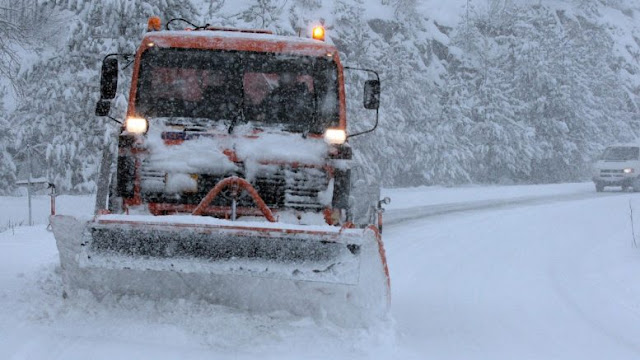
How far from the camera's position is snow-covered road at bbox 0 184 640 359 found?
4.78m

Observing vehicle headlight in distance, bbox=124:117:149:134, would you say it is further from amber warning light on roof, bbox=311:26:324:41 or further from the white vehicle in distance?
the white vehicle in distance

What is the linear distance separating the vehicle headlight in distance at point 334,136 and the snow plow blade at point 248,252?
4.61ft

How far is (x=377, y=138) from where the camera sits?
96.8 ft

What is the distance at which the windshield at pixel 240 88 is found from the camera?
6520 mm

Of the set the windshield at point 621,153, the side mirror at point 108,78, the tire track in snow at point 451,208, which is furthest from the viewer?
the windshield at point 621,153

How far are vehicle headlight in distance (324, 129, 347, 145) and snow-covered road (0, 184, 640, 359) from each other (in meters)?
1.63

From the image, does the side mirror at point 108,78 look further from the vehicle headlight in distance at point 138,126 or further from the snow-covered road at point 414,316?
the snow-covered road at point 414,316

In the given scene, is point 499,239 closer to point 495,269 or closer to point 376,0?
point 495,269

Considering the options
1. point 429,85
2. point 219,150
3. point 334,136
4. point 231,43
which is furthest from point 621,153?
point 219,150

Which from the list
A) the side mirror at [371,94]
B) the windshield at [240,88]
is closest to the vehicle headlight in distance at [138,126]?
the windshield at [240,88]

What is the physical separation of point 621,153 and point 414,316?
26715mm

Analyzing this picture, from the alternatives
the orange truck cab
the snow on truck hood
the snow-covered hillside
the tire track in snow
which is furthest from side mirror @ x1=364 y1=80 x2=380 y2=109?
the snow-covered hillside

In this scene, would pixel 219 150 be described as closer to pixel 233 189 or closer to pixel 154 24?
pixel 233 189

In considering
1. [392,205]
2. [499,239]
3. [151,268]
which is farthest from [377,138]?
[151,268]
